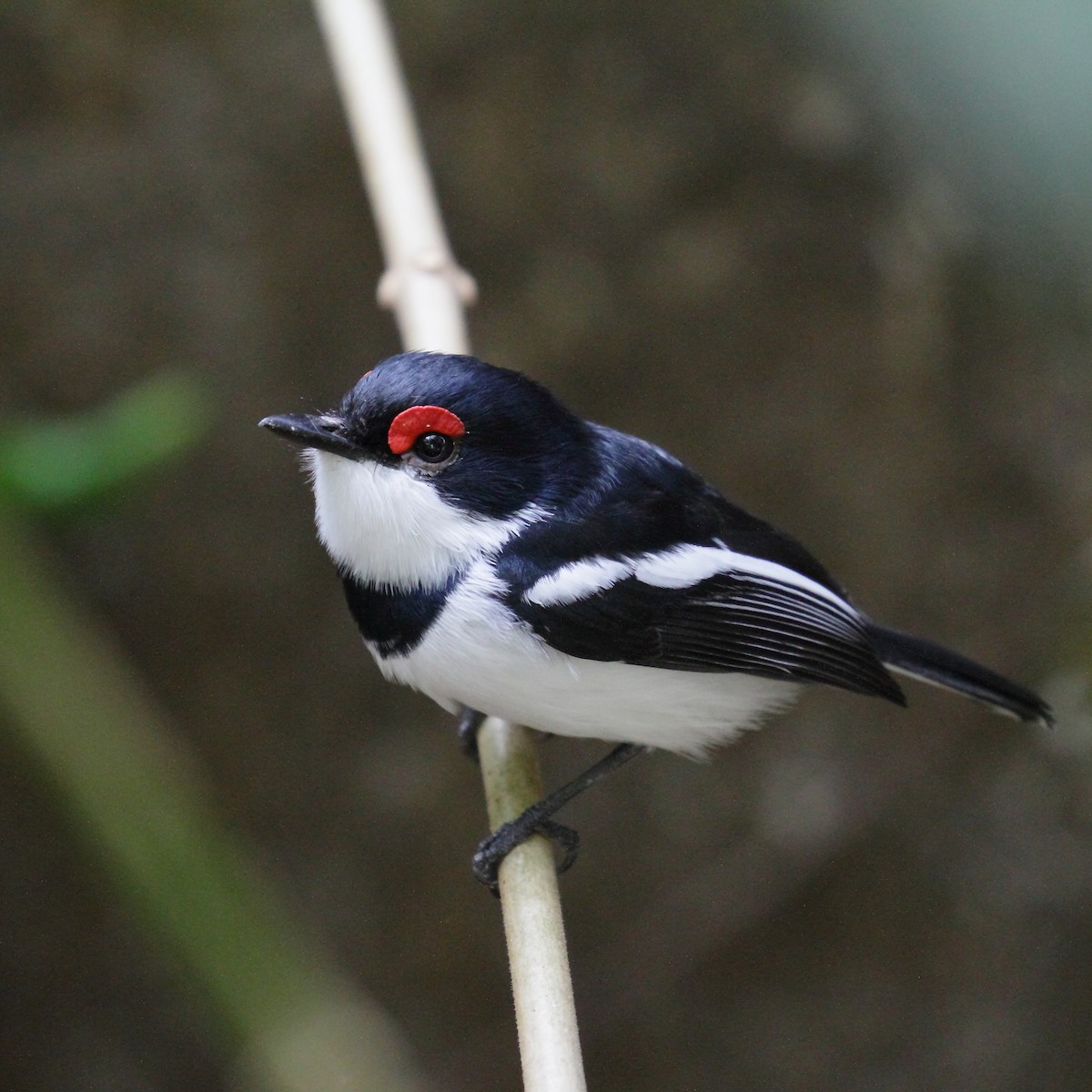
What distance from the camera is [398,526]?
2223 millimetres

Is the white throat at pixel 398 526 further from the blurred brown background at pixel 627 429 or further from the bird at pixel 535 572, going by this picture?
the blurred brown background at pixel 627 429

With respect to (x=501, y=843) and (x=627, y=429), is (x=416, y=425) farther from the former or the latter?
(x=627, y=429)

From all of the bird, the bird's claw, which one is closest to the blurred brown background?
the bird

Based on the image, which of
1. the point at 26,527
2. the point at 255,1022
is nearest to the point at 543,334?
the point at 26,527

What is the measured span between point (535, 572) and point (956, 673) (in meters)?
1.13

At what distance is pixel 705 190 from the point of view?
397 cm

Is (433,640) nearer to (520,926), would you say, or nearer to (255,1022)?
(520,926)

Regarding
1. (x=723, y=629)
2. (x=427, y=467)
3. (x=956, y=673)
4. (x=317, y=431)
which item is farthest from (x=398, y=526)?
(x=956, y=673)

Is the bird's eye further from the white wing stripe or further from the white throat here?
the white wing stripe

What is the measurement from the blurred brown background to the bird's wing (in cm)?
147

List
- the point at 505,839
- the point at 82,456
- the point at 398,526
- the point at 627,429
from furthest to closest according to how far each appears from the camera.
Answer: the point at 627,429 < the point at 82,456 < the point at 505,839 < the point at 398,526

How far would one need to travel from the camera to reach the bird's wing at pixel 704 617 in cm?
227

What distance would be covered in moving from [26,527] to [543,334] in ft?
5.28

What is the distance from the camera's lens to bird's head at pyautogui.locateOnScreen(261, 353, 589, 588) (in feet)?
7.15
